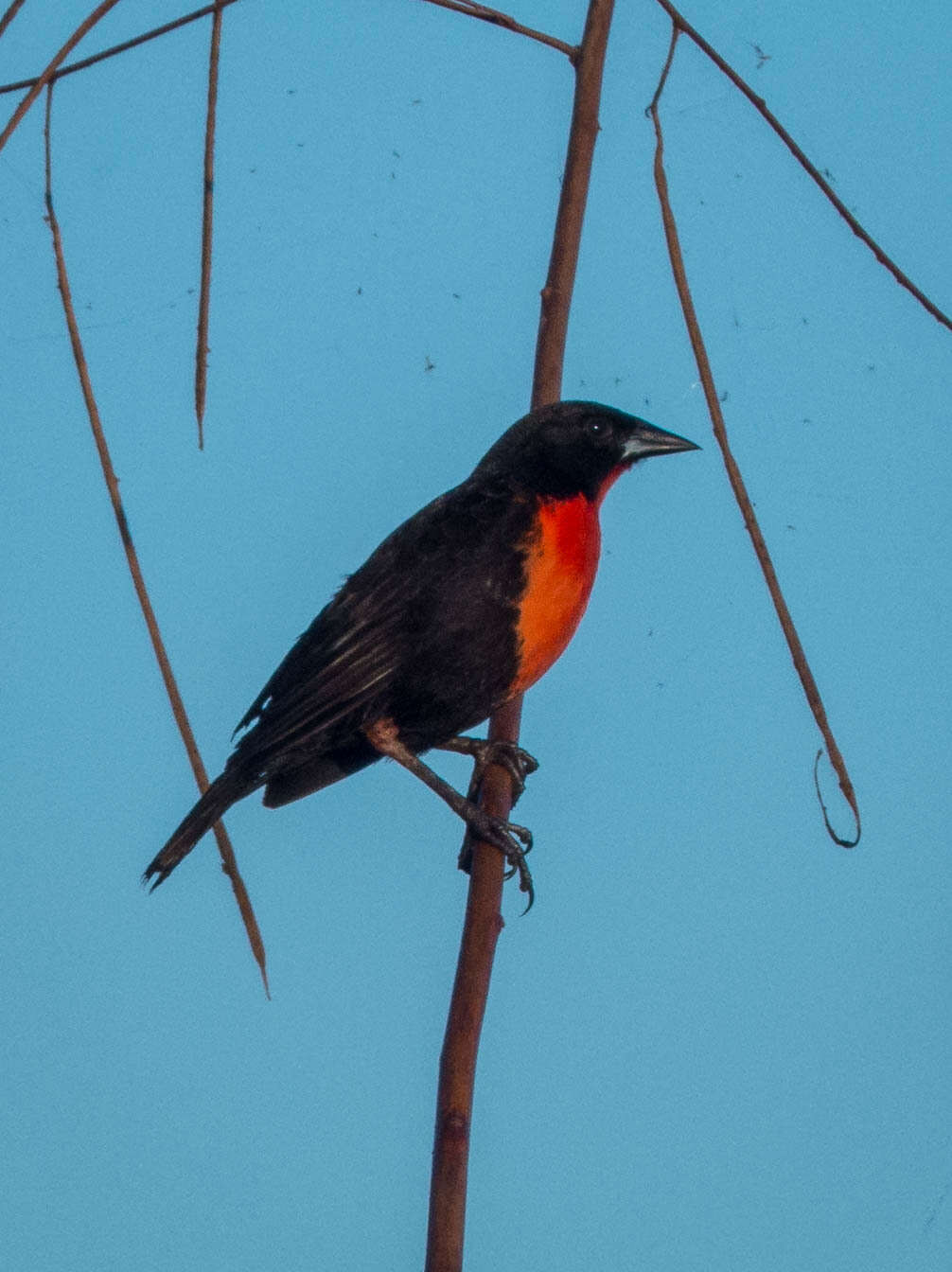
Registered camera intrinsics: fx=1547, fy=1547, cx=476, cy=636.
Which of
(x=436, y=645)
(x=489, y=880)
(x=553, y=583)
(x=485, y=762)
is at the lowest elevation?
(x=489, y=880)

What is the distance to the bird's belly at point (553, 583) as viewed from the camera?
2.72m

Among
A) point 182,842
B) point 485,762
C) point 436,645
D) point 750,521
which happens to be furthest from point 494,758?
point 750,521

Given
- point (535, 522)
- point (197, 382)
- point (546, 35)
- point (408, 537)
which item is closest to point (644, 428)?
point (535, 522)

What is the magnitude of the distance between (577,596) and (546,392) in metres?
0.53

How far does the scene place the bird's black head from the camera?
301cm

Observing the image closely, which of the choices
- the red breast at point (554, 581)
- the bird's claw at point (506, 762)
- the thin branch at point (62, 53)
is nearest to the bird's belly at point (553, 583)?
the red breast at point (554, 581)

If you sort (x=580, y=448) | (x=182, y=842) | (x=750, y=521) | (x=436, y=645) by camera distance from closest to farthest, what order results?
(x=750, y=521), (x=182, y=842), (x=436, y=645), (x=580, y=448)

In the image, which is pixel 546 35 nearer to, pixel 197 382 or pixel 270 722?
pixel 197 382

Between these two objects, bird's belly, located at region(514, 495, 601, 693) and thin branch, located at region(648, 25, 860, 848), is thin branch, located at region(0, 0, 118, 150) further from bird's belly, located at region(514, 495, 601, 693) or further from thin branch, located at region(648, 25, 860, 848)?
bird's belly, located at region(514, 495, 601, 693)

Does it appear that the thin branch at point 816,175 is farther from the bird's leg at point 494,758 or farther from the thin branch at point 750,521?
the bird's leg at point 494,758

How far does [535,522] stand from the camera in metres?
2.86

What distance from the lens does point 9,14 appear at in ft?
5.88

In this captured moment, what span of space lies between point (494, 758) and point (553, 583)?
13.2 inches

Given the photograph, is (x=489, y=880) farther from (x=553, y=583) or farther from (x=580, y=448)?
→ (x=580, y=448)
